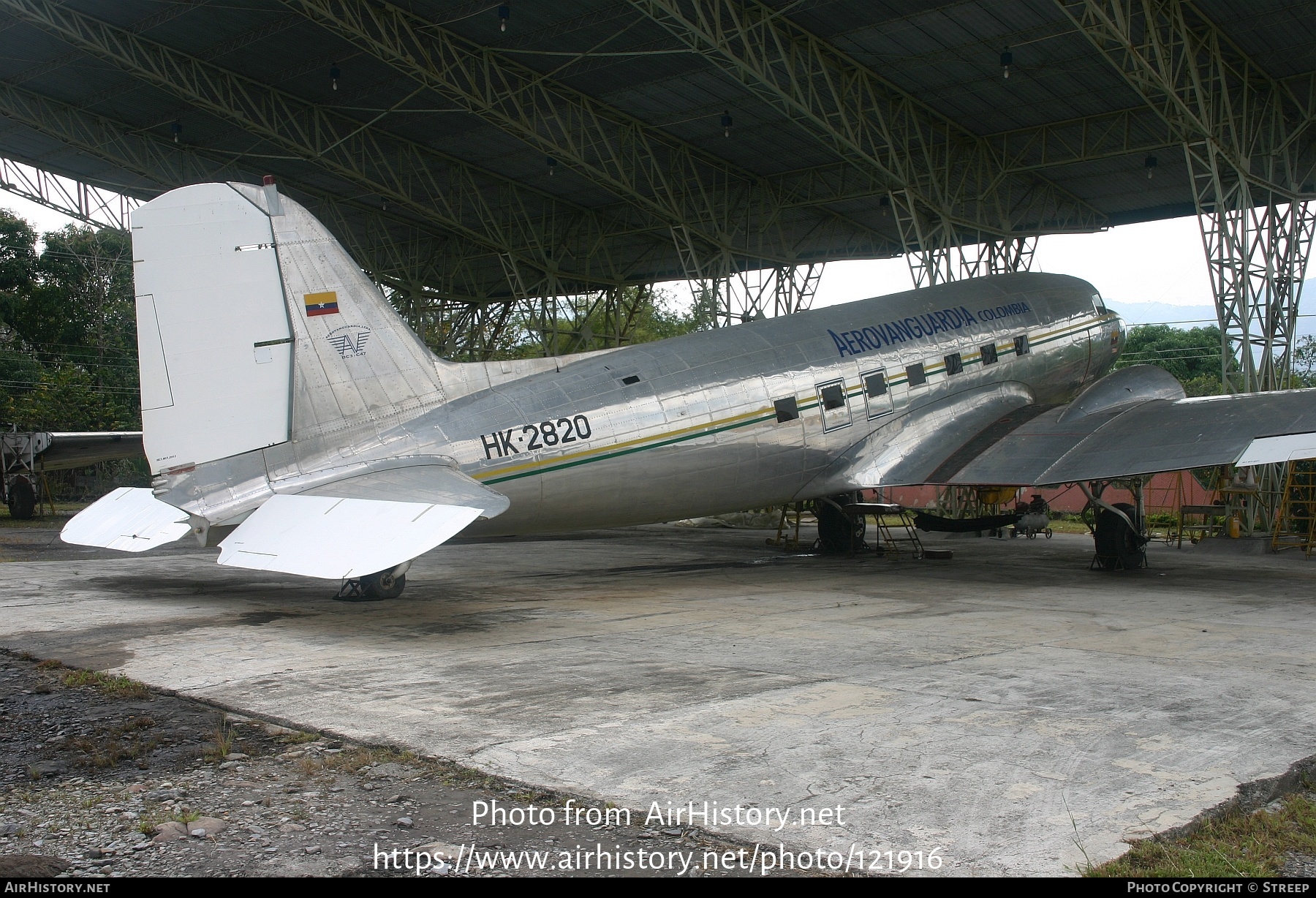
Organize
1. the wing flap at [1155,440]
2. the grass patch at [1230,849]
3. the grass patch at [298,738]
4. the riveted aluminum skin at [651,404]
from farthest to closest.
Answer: the wing flap at [1155,440], the riveted aluminum skin at [651,404], the grass patch at [298,738], the grass patch at [1230,849]

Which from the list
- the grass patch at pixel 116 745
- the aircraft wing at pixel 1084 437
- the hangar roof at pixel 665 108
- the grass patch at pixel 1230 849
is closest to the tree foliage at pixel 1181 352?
the hangar roof at pixel 665 108

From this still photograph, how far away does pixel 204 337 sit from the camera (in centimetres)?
1002

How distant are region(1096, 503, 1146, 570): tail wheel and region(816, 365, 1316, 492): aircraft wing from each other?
1679 millimetres

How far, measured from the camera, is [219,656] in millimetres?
7703

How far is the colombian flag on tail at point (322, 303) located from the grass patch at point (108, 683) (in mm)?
4585

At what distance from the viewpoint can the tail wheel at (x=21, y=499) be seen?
2830 cm

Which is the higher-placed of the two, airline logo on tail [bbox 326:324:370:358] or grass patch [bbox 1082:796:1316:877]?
airline logo on tail [bbox 326:324:370:358]

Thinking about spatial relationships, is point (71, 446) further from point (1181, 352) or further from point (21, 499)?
point (1181, 352)

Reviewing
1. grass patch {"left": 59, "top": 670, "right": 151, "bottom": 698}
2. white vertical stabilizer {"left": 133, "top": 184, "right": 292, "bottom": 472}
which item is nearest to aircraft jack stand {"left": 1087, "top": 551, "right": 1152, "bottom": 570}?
white vertical stabilizer {"left": 133, "top": 184, "right": 292, "bottom": 472}

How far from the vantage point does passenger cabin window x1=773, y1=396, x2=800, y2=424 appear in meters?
13.5

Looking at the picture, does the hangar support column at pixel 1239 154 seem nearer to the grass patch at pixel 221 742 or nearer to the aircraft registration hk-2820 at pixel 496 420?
the aircraft registration hk-2820 at pixel 496 420

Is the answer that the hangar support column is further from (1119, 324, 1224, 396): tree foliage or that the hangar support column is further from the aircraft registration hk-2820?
(1119, 324, 1224, 396): tree foliage

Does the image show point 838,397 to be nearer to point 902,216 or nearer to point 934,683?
point 934,683
